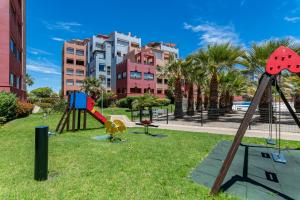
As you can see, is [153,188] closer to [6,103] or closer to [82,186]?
[82,186]

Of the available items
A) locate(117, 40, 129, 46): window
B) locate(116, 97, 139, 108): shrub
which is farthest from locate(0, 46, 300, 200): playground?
locate(117, 40, 129, 46): window

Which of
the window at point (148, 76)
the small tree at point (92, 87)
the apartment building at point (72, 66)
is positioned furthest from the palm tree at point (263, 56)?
the apartment building at point (72, 66)

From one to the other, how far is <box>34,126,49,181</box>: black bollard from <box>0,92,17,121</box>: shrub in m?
14.8

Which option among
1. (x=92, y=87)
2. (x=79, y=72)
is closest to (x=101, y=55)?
(x=79, y=72)

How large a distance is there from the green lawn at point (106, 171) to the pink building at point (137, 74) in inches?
1553

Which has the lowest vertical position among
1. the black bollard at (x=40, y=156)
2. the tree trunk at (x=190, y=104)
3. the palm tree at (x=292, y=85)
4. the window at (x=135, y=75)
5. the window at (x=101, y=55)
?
the black bollard at (x=40, y=156)

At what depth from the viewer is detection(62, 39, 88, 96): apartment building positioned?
58.0 m

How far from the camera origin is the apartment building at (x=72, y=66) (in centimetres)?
5800

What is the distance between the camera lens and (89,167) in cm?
604

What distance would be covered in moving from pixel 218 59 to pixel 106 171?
1686 centimetres

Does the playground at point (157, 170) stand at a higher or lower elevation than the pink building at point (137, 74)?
lower

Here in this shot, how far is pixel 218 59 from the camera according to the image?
773 inches

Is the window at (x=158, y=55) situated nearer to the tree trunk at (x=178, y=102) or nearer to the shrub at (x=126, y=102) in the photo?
the shrub at (x=126, y=102)

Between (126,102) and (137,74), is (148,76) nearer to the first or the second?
(137,74)
